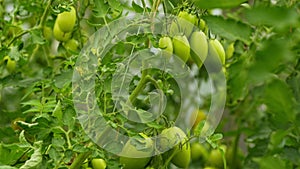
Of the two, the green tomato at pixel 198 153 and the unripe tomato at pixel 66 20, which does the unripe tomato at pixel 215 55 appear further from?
the green tomato at pixel 198 153

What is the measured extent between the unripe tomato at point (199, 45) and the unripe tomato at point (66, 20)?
25 centimetres

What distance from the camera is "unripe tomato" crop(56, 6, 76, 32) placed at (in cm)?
101

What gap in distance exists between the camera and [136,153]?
83 centimetres

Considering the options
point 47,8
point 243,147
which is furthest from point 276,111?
point 243,147

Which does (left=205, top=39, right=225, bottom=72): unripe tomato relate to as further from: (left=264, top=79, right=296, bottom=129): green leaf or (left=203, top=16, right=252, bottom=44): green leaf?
(left=264, top=79, right=296, bottom=129): green leaf

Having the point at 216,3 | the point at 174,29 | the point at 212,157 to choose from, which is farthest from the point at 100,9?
the point at 212,157

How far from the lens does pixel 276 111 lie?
572 millimetres

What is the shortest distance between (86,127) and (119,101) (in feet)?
0.19

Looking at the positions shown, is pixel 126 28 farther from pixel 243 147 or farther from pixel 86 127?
pixel 243 147

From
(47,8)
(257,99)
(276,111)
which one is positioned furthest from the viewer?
(257,99)

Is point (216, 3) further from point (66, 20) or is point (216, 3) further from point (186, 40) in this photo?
point (66, 20)

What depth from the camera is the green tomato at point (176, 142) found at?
831 mm

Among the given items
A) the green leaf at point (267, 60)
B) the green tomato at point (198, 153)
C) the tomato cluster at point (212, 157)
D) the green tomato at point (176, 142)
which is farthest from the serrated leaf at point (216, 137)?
the green tomato at point (198, 153)

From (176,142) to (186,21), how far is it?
0.16 meters
